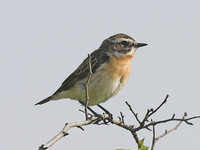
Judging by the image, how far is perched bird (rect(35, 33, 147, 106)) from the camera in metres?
12.1

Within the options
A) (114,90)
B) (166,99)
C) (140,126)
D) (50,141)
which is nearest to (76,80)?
(114,90)

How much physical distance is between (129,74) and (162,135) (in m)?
5.48

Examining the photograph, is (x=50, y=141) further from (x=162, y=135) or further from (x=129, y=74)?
(x=129, y=74)

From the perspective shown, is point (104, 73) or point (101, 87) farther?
point (104, 73)


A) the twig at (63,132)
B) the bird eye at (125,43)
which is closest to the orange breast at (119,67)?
the bird eye at (125,43)

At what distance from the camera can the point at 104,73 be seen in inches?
480

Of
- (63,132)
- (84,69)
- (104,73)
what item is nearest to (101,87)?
(104,73)

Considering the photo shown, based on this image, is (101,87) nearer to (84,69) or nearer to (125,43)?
(84,69)

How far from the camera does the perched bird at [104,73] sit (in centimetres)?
1210

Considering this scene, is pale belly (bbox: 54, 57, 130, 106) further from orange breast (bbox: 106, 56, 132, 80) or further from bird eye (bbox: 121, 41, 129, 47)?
bird eye (bbox: 121, 41, 129, 47)

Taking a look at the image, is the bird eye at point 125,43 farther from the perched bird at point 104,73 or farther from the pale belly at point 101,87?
the pale belly at point 101,87

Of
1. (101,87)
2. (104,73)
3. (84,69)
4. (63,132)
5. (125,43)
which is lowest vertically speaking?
(101,87)

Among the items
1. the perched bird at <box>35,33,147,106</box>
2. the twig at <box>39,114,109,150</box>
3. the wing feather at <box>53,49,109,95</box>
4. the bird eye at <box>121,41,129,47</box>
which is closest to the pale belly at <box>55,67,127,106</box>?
the perched bird at <box>35,33,147,106</box>

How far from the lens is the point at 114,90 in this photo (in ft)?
40.2
